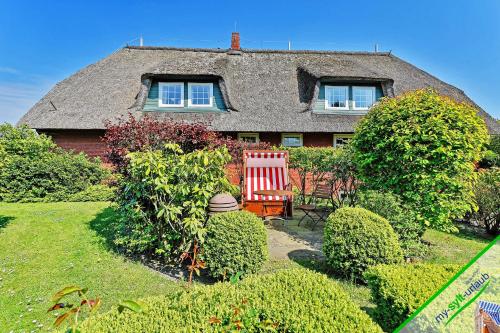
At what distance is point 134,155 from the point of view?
16.1 ft

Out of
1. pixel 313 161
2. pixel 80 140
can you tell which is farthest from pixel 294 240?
pixel 80 140

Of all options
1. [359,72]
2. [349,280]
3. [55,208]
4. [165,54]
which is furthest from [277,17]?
[349,280]

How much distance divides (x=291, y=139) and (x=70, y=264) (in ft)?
39.9

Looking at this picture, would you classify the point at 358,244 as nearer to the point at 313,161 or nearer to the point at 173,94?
the point at 313,161

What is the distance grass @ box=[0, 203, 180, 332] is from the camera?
3.77 metres

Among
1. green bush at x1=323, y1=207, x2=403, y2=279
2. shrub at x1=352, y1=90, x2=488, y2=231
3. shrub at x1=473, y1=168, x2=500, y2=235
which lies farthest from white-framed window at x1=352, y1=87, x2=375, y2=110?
green bush at x1=323, y1=207, x2=403, y2=279

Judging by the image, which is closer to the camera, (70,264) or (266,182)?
(70,264)

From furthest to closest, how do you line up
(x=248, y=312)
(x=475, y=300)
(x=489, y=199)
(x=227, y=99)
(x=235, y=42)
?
(x=235, y=42), (x=227, y=99), (x=489, y=199), (x=248, y=312), (x=475, y=300)

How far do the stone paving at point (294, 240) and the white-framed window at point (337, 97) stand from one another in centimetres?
968

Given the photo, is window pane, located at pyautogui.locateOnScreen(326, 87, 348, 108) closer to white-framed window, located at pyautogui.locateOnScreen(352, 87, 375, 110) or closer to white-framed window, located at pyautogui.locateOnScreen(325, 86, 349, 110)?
white-framed window, located at pyautogui.locateOnScreen(325, 86, 349, 110)

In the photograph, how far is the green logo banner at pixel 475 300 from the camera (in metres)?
1.11

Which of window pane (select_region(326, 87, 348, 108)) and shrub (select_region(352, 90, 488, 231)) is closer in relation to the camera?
shrub (select_region(352, 90, 488, 231))

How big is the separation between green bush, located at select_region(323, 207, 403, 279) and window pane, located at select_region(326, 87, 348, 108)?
1249cm

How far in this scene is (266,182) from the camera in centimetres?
920
